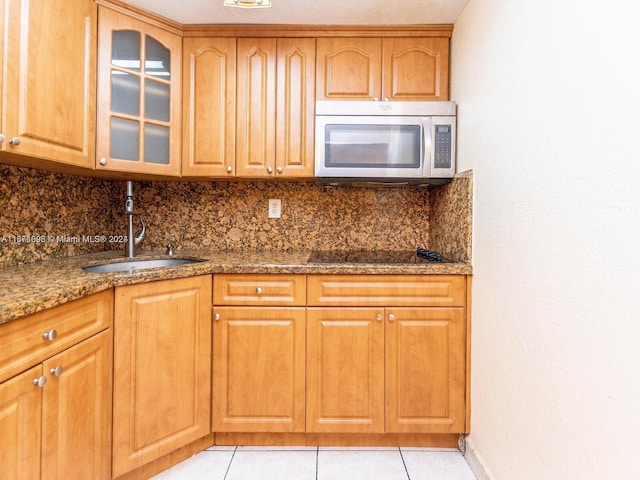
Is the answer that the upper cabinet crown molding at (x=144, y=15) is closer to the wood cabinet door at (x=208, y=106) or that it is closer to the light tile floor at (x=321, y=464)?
the wood cabinet door at (x=208, y=106)

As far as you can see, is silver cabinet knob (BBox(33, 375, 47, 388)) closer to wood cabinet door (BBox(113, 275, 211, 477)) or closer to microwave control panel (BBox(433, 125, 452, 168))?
wood cabinet door (BBox(113, 275, 211, 477))

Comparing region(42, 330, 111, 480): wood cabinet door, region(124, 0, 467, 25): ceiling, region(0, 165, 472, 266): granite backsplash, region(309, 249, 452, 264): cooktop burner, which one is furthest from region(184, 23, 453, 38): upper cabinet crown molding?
region(42, 330, 111, 480): wood cabinet door

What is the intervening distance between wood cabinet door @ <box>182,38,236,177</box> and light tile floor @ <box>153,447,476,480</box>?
140 cm

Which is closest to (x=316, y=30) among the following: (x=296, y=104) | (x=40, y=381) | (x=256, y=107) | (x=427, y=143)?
(x=296, y=104)

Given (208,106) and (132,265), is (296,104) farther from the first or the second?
(132,265)

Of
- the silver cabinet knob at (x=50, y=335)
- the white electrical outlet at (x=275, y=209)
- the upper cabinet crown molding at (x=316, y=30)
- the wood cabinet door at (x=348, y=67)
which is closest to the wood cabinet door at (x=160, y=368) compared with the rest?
the silver cabinet knob at (x=50, y=335)

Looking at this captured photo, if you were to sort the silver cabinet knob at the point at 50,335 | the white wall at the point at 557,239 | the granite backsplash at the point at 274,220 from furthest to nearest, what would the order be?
the granite backsplash at the point at 274,220, the silver cabinet knob at the point at 50,335, the white wall at the point at 557,239

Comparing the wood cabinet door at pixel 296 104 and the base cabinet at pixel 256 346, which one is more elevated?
the wood cabinet door at pixel 296 104

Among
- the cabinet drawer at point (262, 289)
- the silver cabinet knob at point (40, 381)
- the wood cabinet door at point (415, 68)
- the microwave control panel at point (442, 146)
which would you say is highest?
the wood cabinet door at point (415, 68)

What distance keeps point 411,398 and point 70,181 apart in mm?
2038

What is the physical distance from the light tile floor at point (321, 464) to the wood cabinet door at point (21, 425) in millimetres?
665

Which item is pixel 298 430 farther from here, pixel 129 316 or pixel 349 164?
pixel 349 164

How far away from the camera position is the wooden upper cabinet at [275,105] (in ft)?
6.14

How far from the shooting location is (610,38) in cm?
81
